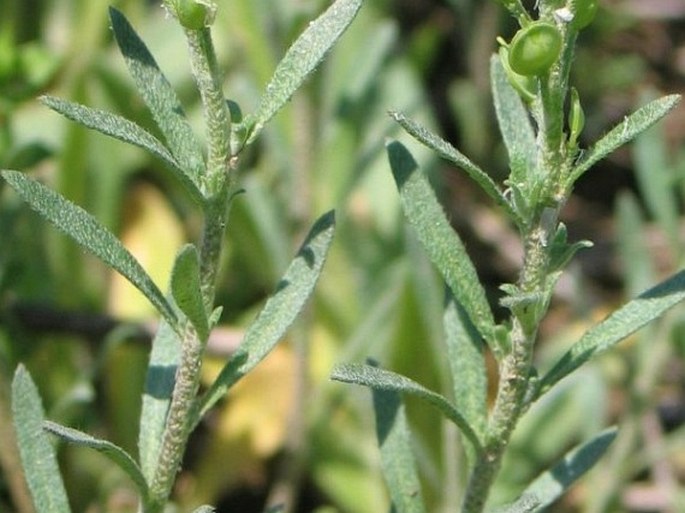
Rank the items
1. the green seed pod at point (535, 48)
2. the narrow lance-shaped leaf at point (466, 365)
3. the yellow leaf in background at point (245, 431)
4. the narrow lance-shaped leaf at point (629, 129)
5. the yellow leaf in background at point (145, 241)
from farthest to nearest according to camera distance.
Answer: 1. the yellow leaf in background at point (145, 241)
2. the yellow leaf in background at point (245, 431)
3. the narrow lance-shaped leaf at point (466, 365)
4. the narrow lance-shaped leaf at point (629, 129)
5. the green seed pod at point (535, 48)

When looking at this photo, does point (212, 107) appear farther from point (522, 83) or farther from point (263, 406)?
point (263, 406)

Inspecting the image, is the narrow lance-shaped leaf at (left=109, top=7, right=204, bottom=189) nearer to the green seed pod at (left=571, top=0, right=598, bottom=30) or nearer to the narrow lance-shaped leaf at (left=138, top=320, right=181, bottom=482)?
the narrow lance-shaped leaf at (left=138, top=320, right=181, bottom=482)

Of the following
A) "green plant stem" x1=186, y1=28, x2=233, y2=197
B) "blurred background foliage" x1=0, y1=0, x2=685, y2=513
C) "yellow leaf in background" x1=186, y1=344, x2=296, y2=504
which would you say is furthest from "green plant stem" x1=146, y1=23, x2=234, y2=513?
"yellow leaf in background" x1=186, y1=344, x2=296, y2=504

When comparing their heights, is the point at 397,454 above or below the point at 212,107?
below

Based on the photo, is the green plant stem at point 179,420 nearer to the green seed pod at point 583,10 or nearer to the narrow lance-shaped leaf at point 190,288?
the narrow lance-shaped leaf at point 190,288

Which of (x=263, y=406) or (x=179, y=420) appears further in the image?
(x=263, y=406)

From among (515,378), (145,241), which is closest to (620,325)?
(515,378)

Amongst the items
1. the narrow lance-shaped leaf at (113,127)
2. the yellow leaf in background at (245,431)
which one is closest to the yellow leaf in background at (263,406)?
the yellow leaf in background at (245,431)
